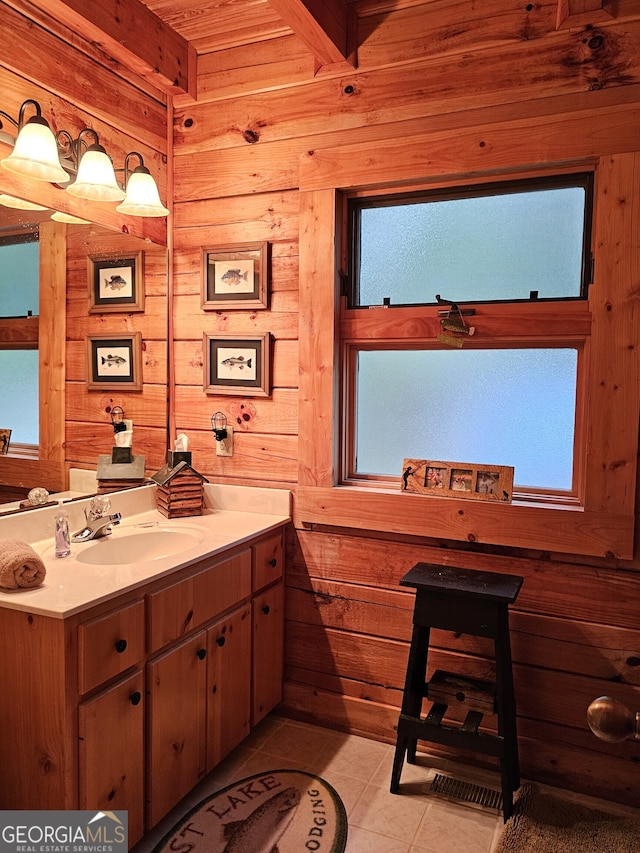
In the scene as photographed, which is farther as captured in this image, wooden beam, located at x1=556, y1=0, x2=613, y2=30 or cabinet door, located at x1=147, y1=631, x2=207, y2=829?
wooden beam, located at x1=556, y1=0, x2=613, y2=30

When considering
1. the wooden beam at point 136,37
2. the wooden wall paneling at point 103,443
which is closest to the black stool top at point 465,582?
the wooden wall paneling at point 103,443

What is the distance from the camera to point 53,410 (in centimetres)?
218

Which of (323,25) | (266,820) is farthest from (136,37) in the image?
(266,820)

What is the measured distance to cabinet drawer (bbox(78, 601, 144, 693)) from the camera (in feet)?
5.17

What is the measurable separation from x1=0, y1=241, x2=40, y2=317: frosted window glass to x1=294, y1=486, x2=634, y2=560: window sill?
3.88 ft

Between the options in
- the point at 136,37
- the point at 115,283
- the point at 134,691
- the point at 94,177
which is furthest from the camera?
the point at 115,283

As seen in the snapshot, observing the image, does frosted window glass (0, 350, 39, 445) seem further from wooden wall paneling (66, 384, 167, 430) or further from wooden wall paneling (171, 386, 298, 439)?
wooden wall paneling (171, 386, 298, 439)

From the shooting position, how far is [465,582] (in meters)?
2.07

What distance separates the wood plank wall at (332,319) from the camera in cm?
210

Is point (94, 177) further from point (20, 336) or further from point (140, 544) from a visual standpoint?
point (140, 544)

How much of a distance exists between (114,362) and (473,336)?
4.50 feet

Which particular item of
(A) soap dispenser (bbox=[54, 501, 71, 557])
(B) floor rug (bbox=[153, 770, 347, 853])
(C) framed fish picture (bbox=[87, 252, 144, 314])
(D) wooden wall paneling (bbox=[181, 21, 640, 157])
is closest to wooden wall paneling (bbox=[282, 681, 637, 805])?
(B) floor rug (bbox=[153, 770, 347, 853])

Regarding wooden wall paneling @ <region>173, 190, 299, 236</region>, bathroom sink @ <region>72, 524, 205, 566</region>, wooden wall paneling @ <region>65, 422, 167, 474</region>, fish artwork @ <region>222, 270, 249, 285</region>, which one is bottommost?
bathroom sink @ <region>72, 524, 205, 566</region>

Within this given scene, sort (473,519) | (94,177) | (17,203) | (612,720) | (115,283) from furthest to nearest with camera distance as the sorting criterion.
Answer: (115,283) < (473,519) < (94,177) < (17,203) < (612,720)
